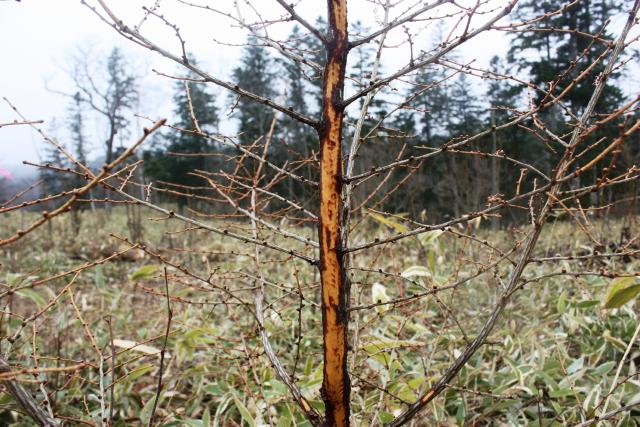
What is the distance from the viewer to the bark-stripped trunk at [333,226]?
3.13 ft

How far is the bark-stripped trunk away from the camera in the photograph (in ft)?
3.13

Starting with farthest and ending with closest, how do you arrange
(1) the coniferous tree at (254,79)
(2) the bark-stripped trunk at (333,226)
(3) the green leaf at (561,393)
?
(1) the coniferous tree at (254,79) < (3) the green leaf at (561,393) < (2) the bark-stripped trunk at (333,226)

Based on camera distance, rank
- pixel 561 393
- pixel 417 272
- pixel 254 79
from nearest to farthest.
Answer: pixel 561 393
pixel 417 272
pixel 254 79

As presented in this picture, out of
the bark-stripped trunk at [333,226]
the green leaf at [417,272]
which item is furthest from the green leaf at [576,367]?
the bark-stripped trunk at [333,226]

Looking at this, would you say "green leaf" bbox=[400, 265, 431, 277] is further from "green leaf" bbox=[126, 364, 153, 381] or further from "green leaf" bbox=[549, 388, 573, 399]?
"green leaf" bbox=[126, 364, 153, 381]

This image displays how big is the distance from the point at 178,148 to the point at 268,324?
2271 centimetres

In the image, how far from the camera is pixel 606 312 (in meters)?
2.96

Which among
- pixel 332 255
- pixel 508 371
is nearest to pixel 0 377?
pixel 332 255

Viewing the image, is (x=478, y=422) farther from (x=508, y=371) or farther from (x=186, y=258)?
(x=186, y=258)

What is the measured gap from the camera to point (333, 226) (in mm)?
990

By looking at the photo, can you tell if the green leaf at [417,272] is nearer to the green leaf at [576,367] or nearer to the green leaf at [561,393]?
the green leaf at [561,393]

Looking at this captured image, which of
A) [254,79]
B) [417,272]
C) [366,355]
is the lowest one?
[366,355]

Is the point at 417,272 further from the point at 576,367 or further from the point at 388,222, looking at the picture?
the point at 576,367

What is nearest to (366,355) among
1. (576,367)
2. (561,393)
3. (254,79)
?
(561,393)
